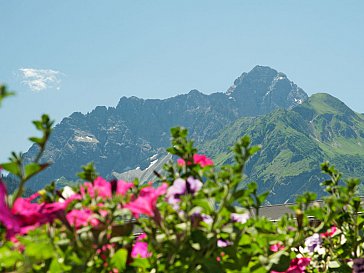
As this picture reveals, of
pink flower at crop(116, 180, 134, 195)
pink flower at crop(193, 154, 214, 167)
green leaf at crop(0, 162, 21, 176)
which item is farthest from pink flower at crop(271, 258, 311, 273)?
green leaf at crop(0, 162, 21, 176)

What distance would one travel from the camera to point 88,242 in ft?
6.49

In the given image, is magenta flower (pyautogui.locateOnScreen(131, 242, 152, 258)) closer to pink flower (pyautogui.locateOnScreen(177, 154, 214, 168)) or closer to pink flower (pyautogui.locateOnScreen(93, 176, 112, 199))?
pink flower (pyautogui.locateOnScreen(93, 176, 112, 199))

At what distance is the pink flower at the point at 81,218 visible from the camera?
6.96ft

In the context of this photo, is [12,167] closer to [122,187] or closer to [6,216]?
[6,216]

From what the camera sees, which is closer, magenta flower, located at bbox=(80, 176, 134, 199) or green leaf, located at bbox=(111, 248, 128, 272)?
green leaf, located at bbox=(111, 248, 128, 272)

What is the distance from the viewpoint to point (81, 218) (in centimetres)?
215

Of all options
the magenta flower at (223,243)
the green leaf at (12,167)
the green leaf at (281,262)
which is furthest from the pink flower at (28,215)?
the green leaf at (281,262)

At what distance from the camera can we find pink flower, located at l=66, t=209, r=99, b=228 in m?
2.12

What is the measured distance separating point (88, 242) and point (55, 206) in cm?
21

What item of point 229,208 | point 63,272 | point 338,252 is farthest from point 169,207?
point 338,252

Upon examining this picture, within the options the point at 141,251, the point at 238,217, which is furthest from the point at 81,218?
the point at 238,217

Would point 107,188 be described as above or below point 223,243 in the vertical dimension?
above

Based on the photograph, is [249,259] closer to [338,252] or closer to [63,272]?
[63,272]

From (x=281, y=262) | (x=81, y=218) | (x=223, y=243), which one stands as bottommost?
(x=281, y=262)
